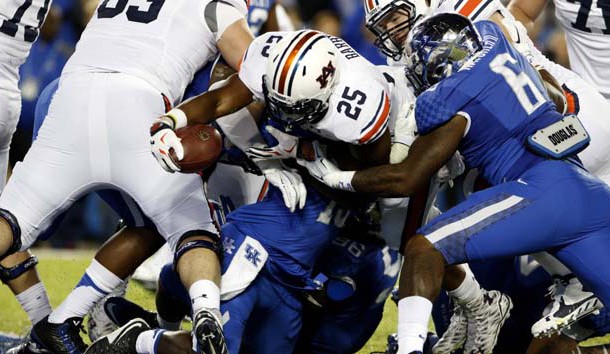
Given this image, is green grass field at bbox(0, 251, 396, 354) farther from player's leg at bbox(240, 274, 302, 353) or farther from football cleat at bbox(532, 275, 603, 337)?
football cleat at bbox(532, 275, 603, 337)

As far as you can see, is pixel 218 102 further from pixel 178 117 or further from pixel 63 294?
pixel 63 294

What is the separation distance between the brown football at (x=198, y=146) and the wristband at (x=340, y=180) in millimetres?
515

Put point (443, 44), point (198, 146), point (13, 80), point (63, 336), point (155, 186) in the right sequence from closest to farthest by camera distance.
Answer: point (443, 44) → point (198, 146) → point (155, 186) → point (63, 336) → point (13, 80)

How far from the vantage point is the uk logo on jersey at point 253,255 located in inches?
206

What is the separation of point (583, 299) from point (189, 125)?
1.87 meters

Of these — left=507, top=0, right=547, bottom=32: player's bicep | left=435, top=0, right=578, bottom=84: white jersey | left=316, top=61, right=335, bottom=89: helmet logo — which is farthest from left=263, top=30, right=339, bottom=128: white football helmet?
left=507, top=0, right=547, bottom=32: player's bicep

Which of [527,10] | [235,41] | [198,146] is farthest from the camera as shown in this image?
[527,10]

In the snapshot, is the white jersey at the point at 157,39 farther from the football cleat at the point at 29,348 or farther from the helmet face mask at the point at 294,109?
the football cleat at the point at 29,348

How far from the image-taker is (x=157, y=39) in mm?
5500

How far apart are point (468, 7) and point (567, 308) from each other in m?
1.64

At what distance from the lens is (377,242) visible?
18.7 feet

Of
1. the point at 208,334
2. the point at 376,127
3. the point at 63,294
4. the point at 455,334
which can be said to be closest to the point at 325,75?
the point at 376,127

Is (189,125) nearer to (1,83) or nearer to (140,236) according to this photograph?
(140,236)

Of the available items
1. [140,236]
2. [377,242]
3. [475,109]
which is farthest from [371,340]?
[475,109]
